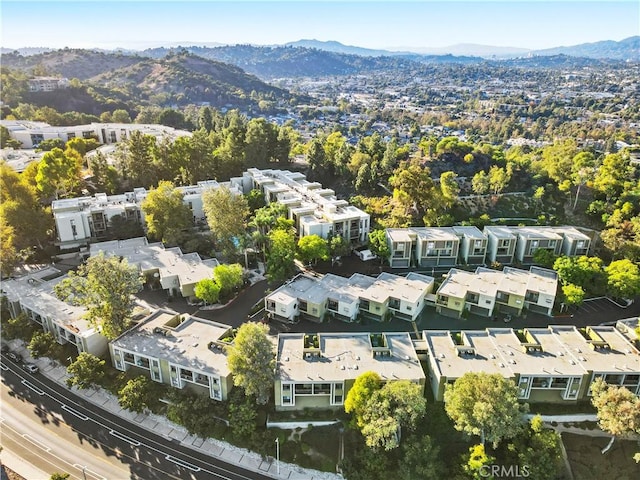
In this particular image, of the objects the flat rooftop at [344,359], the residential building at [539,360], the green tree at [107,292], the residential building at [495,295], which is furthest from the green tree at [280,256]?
A: the residential building at [539,360]

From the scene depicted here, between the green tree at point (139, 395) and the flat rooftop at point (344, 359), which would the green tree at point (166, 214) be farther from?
the flat rooftop at point (344, 359)

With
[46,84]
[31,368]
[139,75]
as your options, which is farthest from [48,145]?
[139,75]

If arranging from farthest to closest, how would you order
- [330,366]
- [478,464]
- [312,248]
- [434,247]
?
[434,247] < [312,248] < [330,366] < [478,464]

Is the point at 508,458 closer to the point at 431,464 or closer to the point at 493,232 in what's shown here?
the point at 431,464

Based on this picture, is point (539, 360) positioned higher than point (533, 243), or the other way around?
point (533, 243)

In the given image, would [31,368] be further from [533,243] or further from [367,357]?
[533,243]
